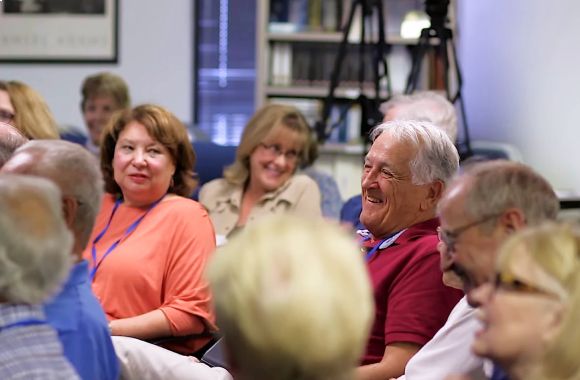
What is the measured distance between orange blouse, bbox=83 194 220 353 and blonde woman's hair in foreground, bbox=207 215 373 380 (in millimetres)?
1572

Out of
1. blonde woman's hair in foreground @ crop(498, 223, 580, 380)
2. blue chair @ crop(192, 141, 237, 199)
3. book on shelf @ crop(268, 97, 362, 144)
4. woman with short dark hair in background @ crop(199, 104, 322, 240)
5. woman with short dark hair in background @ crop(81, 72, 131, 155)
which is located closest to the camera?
blonde woman's hair in foreground @ crop(498, 223, 580, 380)

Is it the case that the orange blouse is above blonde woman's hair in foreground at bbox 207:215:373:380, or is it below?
below

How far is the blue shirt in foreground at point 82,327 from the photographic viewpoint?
1.72 m

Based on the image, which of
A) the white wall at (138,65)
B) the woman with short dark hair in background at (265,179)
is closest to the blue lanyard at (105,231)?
the woman with short dark hair in background at (265,179)

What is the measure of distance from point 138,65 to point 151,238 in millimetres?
4155

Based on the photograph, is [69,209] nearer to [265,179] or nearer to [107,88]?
[265,179]

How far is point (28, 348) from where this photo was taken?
158 cm

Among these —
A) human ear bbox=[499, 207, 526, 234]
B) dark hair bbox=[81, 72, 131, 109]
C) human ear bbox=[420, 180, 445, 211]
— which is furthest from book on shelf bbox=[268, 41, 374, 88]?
human ear bbox=[499, 207, 526, 234]

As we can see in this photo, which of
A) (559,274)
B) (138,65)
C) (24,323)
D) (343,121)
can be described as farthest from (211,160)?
(559,274)

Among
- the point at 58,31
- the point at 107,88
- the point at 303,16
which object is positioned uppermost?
the point at 303,16

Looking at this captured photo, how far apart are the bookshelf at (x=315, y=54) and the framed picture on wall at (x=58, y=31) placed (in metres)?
1.47

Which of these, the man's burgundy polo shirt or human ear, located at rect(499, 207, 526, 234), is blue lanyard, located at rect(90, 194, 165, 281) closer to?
the man's burgundy polo shirt

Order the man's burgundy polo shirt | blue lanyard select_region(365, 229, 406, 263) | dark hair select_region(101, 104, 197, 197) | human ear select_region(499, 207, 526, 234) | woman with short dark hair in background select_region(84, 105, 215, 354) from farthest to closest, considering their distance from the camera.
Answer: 1. dark hair select_region(101, 104, 197, 197)
2. woman with short dark hair in background select_region(84, 105, 215, 354)
3. blue lanyard select_region(365, 229, 406, 263)
4. the man's burgundy polo shirt
5. human ear select_region(499, 207, 526, 234)

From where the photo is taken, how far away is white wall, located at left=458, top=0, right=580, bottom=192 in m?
4.05
